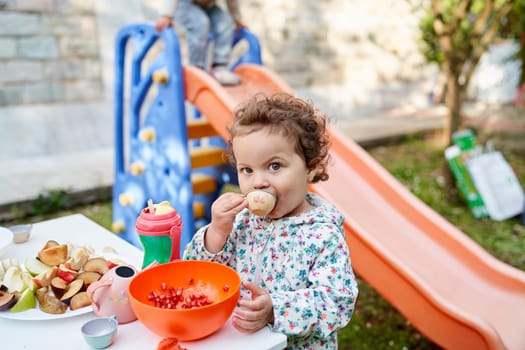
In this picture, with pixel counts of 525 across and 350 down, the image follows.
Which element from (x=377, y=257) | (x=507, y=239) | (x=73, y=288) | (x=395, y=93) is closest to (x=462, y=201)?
(x=507, y=239)

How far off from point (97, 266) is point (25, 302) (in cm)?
20

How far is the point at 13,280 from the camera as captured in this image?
1351 millimetres

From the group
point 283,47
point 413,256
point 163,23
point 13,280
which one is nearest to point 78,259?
point 13,280

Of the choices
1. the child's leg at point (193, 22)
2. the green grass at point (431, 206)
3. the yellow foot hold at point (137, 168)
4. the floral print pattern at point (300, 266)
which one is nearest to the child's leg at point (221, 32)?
the child's leg at point (193, 22)

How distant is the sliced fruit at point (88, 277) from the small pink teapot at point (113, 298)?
0.35 ft

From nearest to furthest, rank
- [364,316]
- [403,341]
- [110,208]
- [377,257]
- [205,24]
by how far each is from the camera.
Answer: [377,257]
[403,341]
[364,316]
[205,24]
[110,208]

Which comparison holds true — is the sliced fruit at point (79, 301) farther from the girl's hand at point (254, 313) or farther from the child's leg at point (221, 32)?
the child's leg at point (221, 32)

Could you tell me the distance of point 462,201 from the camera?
486 centimetres

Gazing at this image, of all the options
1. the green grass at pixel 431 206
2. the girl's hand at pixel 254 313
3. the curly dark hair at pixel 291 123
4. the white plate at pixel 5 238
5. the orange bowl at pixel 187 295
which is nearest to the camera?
the orange bowl at pixel 187 295

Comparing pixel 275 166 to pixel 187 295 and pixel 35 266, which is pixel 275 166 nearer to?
pixel 187 295

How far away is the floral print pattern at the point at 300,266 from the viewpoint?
4.11ft

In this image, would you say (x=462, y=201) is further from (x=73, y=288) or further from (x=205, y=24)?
(x=73, y=288)

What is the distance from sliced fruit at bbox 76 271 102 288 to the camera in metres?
1.35

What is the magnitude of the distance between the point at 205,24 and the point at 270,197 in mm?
2481
